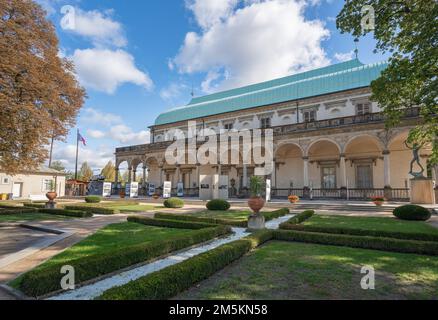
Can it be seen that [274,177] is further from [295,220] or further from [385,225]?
[385,225]

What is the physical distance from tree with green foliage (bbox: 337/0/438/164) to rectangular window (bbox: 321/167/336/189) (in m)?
16.0

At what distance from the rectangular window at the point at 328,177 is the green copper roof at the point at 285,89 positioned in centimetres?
928

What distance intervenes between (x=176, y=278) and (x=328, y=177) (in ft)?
88.6

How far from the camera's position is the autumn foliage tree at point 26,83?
524 inches

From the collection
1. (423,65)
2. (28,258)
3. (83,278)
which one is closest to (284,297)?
(83,278)

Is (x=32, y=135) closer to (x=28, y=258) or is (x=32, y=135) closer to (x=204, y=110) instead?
(x=28, y=258)

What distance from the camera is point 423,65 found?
9.82 meters

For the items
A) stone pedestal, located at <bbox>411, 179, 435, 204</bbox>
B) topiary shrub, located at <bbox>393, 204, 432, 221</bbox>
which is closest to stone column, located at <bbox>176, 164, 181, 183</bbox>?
stone pedestal, located at <bbox>411, 179, 435, 204</bbox>

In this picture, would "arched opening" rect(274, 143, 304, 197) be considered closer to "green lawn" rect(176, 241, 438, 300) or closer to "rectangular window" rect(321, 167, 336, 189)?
"rectangular window" rect(321, 167, 336, 189)

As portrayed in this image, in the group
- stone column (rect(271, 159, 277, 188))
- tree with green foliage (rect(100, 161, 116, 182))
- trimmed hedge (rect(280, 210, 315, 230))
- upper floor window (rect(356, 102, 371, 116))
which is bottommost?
trimmed hedge (rect(280, 210, 315, 230))

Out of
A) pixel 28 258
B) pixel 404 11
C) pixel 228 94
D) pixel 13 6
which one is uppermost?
pixel 228 94

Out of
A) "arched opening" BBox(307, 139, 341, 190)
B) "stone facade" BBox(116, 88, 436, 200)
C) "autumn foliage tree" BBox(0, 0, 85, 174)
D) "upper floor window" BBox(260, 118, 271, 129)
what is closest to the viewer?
"autumn foliage tree" BBox(0, 0, 85, 174)

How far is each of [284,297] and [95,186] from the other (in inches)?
1757

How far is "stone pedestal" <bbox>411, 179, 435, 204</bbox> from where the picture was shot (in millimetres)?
17500
